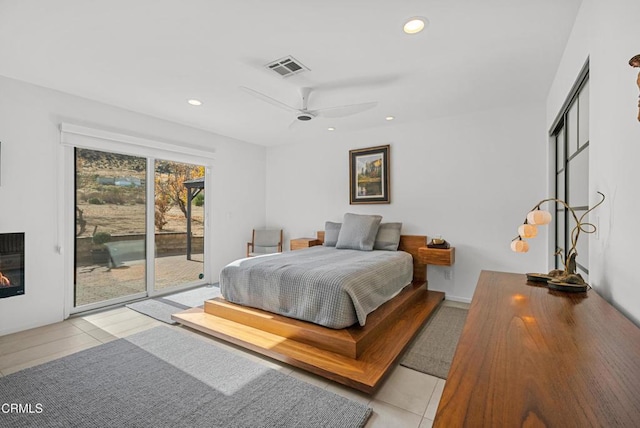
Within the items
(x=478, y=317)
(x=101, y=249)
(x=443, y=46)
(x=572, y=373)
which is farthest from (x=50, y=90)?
(x=572, y=373)

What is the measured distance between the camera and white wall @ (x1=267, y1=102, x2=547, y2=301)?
3.73m

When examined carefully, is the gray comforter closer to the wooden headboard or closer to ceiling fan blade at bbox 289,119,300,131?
the wooden headboard

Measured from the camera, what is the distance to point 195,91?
3316 millimetres

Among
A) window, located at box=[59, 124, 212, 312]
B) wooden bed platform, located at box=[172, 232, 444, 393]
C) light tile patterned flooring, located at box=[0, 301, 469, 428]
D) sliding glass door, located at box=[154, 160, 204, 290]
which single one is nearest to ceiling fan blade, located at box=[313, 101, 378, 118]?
wooden bed platform, located at box=[172, 232, 444, 393]

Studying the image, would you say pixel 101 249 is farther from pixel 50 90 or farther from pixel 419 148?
pixel 419 148

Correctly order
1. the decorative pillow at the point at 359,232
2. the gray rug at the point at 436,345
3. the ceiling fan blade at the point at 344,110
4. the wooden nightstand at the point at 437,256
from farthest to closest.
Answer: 1. the decorative pillow at the point at 359,232
2. the wooden nightstand at the point at 437,256
3. the ceiling fan blade at the point at 344,110
4. the gray rug at the point at 436,345

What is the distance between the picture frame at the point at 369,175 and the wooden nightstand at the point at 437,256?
3.39 feet

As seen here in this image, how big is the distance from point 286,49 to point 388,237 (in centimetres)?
281

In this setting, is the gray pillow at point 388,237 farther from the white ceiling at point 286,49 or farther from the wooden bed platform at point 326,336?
the white ceiling at point 286,49

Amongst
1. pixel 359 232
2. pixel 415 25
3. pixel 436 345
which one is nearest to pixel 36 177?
pixel 359 232

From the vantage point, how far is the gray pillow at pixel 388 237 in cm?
426

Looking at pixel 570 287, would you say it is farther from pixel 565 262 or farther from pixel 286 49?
pixel 286 49

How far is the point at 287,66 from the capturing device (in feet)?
8.97

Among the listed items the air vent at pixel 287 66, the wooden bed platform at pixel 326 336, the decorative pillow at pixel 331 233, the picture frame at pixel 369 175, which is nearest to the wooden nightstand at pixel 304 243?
the decorative pillow at pixel 331 233
